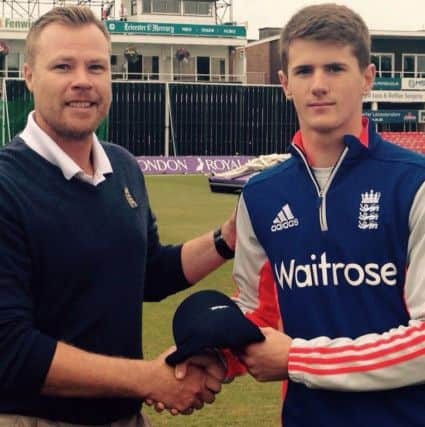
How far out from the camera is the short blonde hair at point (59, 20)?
361 cm

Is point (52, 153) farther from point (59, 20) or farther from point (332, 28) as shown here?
point (332, 28)

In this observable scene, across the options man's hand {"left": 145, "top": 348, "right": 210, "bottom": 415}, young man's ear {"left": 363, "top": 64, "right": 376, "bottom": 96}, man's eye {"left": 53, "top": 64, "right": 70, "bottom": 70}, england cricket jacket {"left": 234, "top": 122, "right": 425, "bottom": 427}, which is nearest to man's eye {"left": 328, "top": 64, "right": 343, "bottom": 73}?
young man's ear {"left": 363, "top": 64, "right": 376, "bottom": 96}

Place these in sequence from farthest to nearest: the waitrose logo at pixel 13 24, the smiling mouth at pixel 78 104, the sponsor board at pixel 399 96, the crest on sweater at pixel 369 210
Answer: the waitrose logo at pixel 13 24, the sponsor board at pixel 399 96, the smiling mouth at pixel 78 104, the crest on sweater at pixel 369 210

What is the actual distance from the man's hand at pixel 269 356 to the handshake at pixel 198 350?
1.1 inches

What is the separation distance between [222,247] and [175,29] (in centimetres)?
A: 5749

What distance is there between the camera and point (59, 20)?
3.60m

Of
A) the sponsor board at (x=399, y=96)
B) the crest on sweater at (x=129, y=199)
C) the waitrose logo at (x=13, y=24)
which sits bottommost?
the sponsor board at (x=399, y=96)

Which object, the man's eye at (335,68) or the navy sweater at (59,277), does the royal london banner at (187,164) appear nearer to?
the navy sweater at (59,277)

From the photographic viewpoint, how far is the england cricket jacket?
2984mm

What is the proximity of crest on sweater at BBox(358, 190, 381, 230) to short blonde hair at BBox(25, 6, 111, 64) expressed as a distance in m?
1.26

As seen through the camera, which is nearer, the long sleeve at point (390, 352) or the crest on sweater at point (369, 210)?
the long sleeve at point (390, 352)

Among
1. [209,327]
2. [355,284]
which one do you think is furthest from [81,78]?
[355,284]

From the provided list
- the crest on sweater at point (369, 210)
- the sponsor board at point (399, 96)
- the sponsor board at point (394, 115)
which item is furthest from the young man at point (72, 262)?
the sponsor board at point (399, 96)

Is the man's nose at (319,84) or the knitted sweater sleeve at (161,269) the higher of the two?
the man's nose at (319,84)
